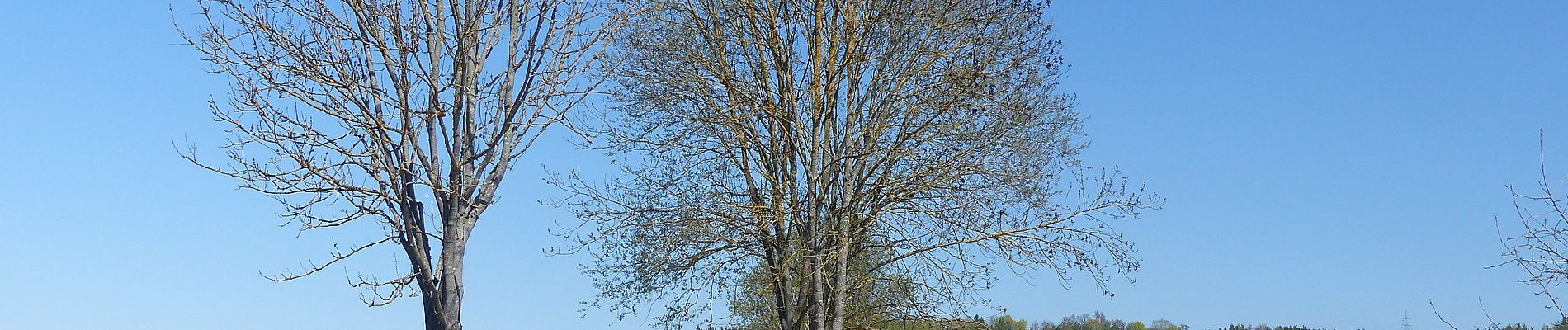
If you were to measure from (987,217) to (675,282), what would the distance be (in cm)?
308

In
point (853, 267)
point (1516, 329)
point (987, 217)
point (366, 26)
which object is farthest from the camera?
point (853, 267)

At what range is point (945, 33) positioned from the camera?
13.5 meters

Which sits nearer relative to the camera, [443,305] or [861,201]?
[443,305]

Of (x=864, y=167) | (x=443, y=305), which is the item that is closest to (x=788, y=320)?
(x=864, y=167)

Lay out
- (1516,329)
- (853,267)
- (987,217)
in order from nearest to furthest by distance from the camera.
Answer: (1516,329)
(987,217)
(853,267)

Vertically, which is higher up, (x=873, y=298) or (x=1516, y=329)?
(x=873, y=298)

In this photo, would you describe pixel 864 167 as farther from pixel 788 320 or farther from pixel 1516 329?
pixel 1516 329

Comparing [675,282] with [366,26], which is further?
[675,282]

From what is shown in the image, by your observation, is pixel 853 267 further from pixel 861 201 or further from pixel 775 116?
pixel 775 116

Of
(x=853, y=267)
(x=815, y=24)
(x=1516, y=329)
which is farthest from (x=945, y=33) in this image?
(x=1516, y=329)

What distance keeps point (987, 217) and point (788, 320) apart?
2261 millimetres

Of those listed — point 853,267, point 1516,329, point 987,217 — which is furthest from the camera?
point 853,267

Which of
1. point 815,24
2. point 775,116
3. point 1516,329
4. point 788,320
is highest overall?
point 815,24

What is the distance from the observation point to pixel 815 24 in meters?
13.6
